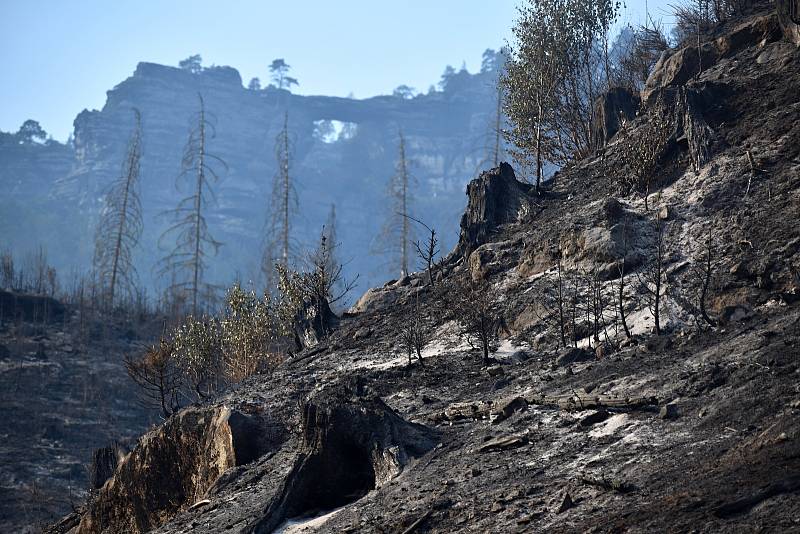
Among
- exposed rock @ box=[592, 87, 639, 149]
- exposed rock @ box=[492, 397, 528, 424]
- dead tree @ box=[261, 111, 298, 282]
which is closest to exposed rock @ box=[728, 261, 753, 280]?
exposed rock @ box=[492, 397, 528, 424]

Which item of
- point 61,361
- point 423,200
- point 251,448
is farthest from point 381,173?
point 251,448

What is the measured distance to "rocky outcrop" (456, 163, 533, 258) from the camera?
22.9m

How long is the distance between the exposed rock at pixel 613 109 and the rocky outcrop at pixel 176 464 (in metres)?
13.0

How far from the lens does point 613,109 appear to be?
25.2m

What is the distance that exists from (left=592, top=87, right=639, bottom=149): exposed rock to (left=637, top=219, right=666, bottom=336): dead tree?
7.24 m

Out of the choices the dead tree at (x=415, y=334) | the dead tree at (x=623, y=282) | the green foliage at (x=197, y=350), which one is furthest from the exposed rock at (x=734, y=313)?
the green foliage at (x=197, y=350)

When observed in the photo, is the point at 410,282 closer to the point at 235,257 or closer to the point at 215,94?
the point at 235,257

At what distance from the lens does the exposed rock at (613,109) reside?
82.1 ft

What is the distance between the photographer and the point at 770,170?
17609 millimetres

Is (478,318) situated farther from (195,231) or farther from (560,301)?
(195,231)

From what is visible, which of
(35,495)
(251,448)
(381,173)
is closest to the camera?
(251,448)

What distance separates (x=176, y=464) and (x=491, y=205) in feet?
33.1

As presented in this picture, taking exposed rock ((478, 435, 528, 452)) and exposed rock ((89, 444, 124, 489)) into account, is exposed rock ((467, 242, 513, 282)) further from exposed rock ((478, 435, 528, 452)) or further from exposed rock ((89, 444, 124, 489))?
exposed rock ((89, 444, 124, 489))

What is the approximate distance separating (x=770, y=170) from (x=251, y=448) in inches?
418
